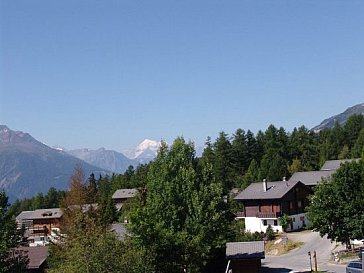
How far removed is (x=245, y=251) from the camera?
148 feet

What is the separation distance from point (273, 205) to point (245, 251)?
29434 mm

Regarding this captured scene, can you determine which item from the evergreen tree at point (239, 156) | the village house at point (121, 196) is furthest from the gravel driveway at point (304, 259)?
the village house at point (121, 196)

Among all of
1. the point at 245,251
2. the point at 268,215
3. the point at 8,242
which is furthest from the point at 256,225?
the point at 8,242

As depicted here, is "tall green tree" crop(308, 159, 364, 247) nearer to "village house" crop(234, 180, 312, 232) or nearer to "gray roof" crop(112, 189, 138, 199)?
"village house" crop(234, 180, 312, 232)

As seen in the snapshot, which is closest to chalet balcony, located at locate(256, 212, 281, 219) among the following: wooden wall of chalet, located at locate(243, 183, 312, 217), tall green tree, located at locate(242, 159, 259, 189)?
wooden wall of chalet, located at locate(243, 183, 312, 217)

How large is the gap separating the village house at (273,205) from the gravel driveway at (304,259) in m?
7.22

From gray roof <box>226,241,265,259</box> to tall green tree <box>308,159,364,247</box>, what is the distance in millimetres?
5463

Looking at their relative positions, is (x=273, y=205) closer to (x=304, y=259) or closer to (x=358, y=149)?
(x=304, y=259)

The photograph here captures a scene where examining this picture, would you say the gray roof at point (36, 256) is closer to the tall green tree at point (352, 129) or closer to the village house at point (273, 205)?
the village house at point (273, 205)

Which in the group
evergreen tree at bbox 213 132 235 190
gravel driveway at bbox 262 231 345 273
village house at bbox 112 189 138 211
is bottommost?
gravel driveway at bbox 262 231 345 273

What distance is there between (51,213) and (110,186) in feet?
121

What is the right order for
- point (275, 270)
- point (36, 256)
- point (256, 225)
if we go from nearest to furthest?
point (275, 270) → point (36, 256) → point (256, 225)

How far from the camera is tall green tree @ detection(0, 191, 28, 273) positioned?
31.2 m

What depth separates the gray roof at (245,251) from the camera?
4372 cm
